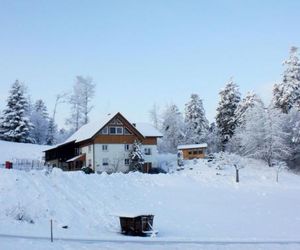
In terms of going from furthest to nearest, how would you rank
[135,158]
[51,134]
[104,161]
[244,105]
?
[51,134]
[244,105]
[104,161]
[135,158]

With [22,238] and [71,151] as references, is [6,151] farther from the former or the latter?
[22,238]

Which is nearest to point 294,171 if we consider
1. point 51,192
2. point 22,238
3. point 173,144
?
point 173,144

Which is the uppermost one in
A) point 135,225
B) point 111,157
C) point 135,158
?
point 111,157

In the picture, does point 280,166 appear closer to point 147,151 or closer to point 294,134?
point 294,134

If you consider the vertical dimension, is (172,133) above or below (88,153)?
above

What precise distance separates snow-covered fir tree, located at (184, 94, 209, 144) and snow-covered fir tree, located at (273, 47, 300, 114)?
15.0 meters

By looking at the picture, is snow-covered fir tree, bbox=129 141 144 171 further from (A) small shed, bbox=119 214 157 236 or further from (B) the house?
(A) small shed, bbox=119 214 157 236

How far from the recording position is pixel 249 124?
5562 centimetres

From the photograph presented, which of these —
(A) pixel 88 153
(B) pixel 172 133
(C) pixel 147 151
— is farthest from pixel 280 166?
(B) pixel 172 133

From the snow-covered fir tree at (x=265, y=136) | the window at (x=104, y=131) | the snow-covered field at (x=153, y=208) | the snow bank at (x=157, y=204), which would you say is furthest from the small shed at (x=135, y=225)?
the snow-covered fir tree at (x=265, y=136)

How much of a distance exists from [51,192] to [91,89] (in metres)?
49.1

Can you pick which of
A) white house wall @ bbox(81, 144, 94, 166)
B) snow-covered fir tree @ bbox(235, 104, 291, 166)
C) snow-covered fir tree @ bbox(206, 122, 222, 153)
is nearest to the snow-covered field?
snow-covered fir tree @ bbox(235, 104, 291, 166)

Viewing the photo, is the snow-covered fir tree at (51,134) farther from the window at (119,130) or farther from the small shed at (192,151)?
the window at (119,130)

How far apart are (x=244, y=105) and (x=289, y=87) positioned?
288 inches
